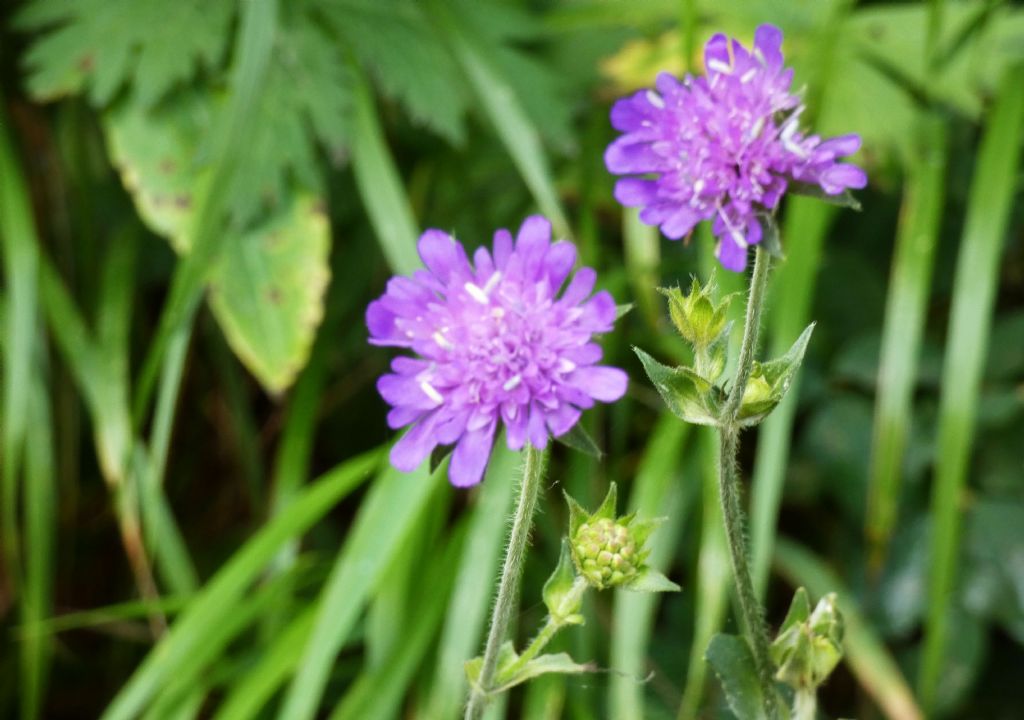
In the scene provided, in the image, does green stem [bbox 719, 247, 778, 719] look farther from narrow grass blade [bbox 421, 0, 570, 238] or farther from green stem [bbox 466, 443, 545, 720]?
narrow grass blade [bbox 421, 0, 570, 238]

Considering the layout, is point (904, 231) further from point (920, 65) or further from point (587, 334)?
point (587, 334)

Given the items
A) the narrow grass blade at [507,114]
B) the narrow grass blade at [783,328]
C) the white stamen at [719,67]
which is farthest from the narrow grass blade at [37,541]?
the white stamen at [719,67]

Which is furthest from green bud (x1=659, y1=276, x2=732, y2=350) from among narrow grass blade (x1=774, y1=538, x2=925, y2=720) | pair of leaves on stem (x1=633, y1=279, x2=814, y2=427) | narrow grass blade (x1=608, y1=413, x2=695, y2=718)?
narrow grass blade (x1=774, y1=538, x2=925, y2=720)

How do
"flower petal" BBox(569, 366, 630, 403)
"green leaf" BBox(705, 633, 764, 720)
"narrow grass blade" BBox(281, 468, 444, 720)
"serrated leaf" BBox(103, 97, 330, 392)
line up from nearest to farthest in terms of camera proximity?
"flower petal" BBox(569, 366, 630, 403) < "green leaf" BBox(705, 633, 764, 720) < "narrow grass blade" BBox(281, 468, 444, 720) < "serrated leaf" BBox(103, 97, 330, 392)

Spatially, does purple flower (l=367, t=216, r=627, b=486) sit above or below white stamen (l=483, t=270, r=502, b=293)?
below

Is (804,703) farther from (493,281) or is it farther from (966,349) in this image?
(966,349)

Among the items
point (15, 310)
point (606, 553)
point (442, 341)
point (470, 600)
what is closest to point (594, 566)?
point (606, 553)

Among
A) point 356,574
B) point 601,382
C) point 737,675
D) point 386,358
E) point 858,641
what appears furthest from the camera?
point 386,358

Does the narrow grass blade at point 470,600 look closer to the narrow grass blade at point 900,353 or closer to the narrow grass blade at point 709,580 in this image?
the narrow grass blade at point 709,580
